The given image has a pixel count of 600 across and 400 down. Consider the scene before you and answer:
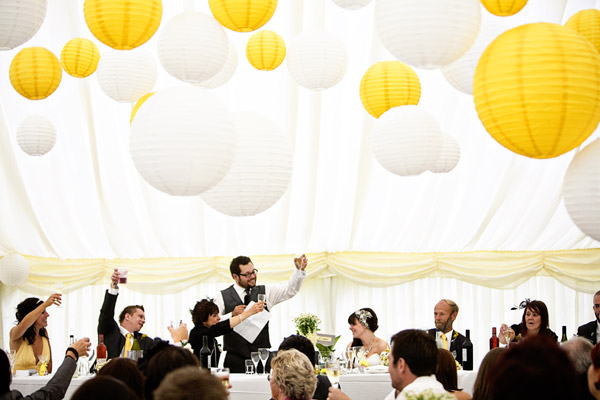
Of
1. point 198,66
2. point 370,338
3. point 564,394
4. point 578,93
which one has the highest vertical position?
point 198,66

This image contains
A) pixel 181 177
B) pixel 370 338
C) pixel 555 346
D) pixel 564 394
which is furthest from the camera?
pixel 370 338

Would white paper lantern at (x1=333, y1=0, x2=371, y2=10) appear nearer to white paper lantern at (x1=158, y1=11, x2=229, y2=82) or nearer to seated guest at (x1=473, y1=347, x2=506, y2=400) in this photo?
white paper lantern at (x1=158, y1=11, x2=229, y2=82)

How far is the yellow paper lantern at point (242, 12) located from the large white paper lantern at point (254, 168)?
0.49 metres

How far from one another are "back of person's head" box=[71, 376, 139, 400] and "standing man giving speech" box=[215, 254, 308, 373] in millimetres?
3488

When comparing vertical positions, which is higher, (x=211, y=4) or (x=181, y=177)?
(x=211, y=4)

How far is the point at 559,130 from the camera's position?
8.32ft

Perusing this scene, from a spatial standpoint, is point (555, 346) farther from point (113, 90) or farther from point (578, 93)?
point (113, 90)

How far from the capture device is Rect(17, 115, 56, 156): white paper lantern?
523cm

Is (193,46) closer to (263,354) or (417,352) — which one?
(417,352)

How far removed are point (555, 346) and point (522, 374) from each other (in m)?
0.15

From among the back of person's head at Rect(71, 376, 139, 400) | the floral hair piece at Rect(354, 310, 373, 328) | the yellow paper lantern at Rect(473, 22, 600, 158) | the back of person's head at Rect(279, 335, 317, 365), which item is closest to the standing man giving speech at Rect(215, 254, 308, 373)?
the floral hair piece at Rect(354, 310, 373, 328)

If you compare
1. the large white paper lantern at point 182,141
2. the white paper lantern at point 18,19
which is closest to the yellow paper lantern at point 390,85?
the large white paper lantern at point 182,141

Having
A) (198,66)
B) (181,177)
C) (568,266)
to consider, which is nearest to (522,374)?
(181,177)

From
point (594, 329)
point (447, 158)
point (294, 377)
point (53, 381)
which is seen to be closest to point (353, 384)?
point (447, 158)
